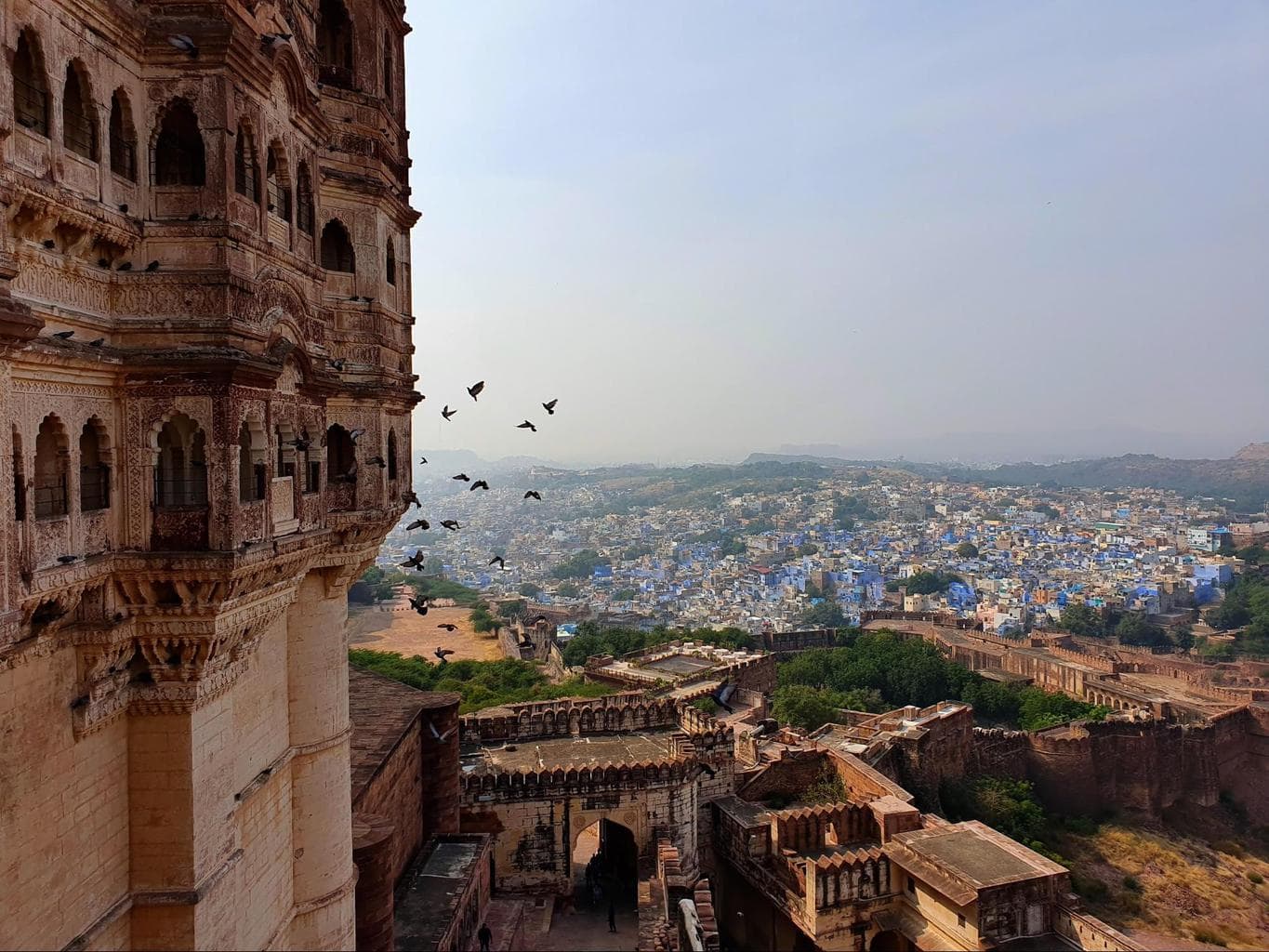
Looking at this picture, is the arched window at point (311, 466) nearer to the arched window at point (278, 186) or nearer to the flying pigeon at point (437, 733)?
the arched window at point (278, 186)

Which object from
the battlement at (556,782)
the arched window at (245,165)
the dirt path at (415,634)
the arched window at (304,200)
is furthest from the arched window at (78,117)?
the dirt path at (415,634)

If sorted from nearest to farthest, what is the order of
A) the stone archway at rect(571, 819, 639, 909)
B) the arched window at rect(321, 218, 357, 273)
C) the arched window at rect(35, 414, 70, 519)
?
1. the arched window at rect(35, 414, 70, 519)
2. the arched window at rect(321, 218, 357, 273)
3. the stone archway at rect(571, 819, 639, 909)

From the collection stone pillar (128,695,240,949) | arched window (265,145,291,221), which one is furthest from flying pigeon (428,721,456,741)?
arched window (265,145,291,221)

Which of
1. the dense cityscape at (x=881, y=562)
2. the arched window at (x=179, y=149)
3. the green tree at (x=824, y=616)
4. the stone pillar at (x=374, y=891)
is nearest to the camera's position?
the arched window at (x=179, y=149)

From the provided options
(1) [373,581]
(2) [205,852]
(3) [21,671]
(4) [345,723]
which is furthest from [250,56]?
(1) [373,581]

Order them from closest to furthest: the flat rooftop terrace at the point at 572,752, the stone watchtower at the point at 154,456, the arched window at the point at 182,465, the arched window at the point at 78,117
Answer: the stone watchtower at the point at 154,456
the arched window at the point at 78,117
the arched window at the point at 182,465
the flat rooftop terrace at the point at 572,752

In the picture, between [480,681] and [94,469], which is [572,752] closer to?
[94,469]

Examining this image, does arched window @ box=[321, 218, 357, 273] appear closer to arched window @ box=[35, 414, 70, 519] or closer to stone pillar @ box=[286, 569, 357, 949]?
stone pillar @ box=[286, 569, 357, 949]
